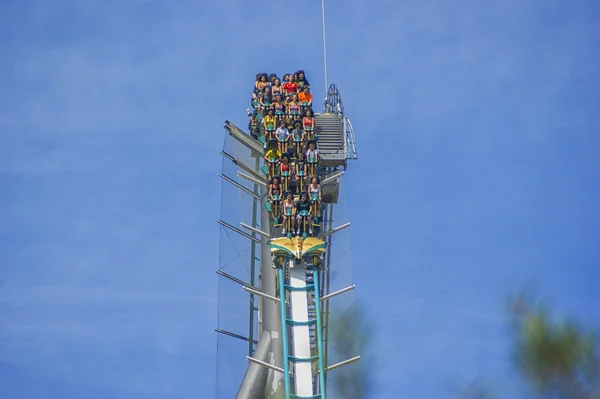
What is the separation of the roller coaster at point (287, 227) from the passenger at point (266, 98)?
0.03 metres

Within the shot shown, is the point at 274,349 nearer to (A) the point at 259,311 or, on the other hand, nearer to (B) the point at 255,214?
(A) the point at 259,311

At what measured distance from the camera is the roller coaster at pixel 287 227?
30.7 m

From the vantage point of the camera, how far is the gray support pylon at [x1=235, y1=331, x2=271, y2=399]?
3250cm

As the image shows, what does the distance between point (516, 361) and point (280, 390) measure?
46.8 ft

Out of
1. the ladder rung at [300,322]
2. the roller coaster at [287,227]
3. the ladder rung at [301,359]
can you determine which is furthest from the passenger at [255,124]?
the ladder rung at [301,359]

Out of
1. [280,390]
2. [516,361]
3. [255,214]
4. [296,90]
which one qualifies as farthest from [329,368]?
[516,361]

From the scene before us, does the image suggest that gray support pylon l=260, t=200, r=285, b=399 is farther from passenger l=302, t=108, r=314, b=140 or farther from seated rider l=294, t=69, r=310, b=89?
seated rider l=294, t=69, r=310, b=89

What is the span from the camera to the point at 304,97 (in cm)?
3809

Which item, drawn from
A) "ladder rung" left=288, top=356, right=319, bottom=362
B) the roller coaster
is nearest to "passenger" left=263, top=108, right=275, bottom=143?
the roller coaster

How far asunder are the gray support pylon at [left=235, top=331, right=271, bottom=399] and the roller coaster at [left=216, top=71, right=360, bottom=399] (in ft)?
0.09

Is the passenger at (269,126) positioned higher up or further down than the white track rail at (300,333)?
higher up

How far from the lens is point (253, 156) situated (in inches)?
1423

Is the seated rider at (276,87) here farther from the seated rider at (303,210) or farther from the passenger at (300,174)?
the seated rider at (303,210)

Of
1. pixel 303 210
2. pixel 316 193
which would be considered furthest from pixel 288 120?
pixel 303 210
